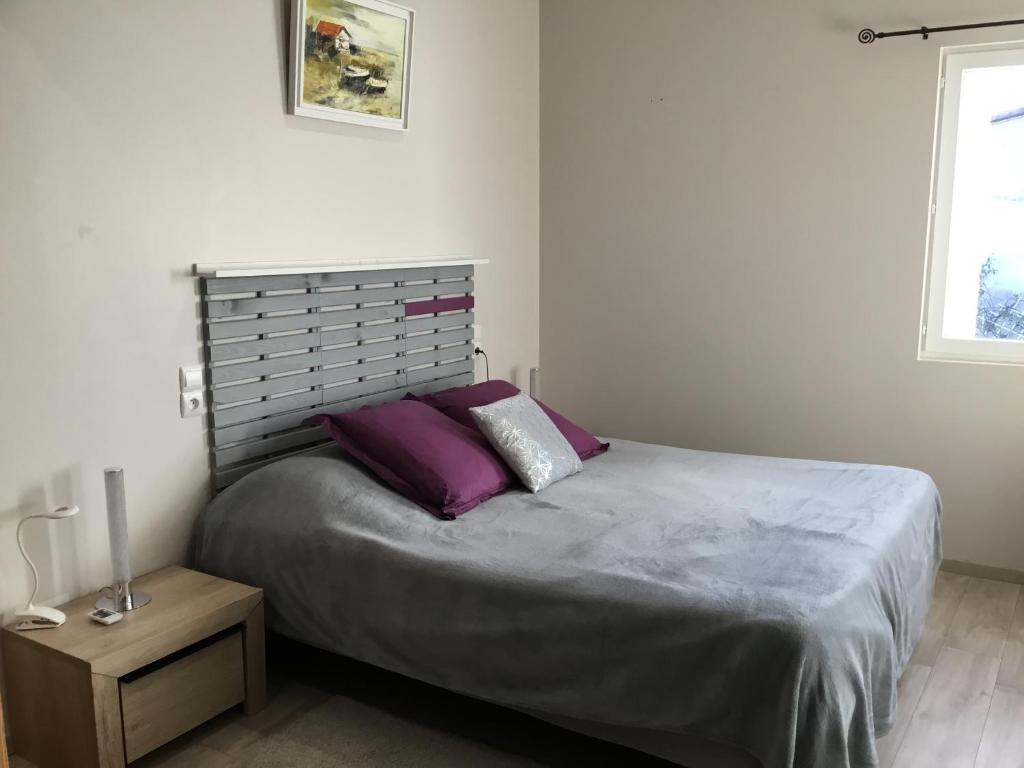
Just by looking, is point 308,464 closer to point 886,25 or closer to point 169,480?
point 169,480

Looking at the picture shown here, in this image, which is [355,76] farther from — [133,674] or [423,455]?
[133,674]

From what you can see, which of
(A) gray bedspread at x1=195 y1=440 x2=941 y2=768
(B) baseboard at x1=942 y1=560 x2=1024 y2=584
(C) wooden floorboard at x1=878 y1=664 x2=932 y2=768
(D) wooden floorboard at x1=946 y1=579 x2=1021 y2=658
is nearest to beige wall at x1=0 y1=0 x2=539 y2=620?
(A) gray bedspread at x1=195 y1=440 x2=941 y2=768

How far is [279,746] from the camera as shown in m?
2.46

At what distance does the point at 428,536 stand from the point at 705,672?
3.00 feet

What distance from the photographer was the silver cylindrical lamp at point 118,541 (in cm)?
240

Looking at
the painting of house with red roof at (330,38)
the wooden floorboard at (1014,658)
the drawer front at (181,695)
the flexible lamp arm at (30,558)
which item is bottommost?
the wooden floorboard at (1014,658)

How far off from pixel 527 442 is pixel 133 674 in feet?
4.64

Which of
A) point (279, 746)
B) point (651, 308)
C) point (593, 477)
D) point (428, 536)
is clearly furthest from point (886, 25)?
point (279, 746)

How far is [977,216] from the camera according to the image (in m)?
3.62

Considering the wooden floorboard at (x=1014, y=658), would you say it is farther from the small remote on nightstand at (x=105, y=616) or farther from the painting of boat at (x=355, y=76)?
the painting of boat at (x=355, y=76)

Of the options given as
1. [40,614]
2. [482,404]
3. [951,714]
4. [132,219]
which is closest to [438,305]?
[482,404]

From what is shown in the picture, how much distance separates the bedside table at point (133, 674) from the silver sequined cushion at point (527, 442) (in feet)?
3.11

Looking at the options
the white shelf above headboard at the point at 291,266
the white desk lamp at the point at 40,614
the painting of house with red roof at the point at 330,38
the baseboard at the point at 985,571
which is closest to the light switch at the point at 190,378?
the white shelf above headboard at the point at 291,266

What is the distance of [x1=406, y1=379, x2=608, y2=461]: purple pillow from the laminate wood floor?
0.97 m
